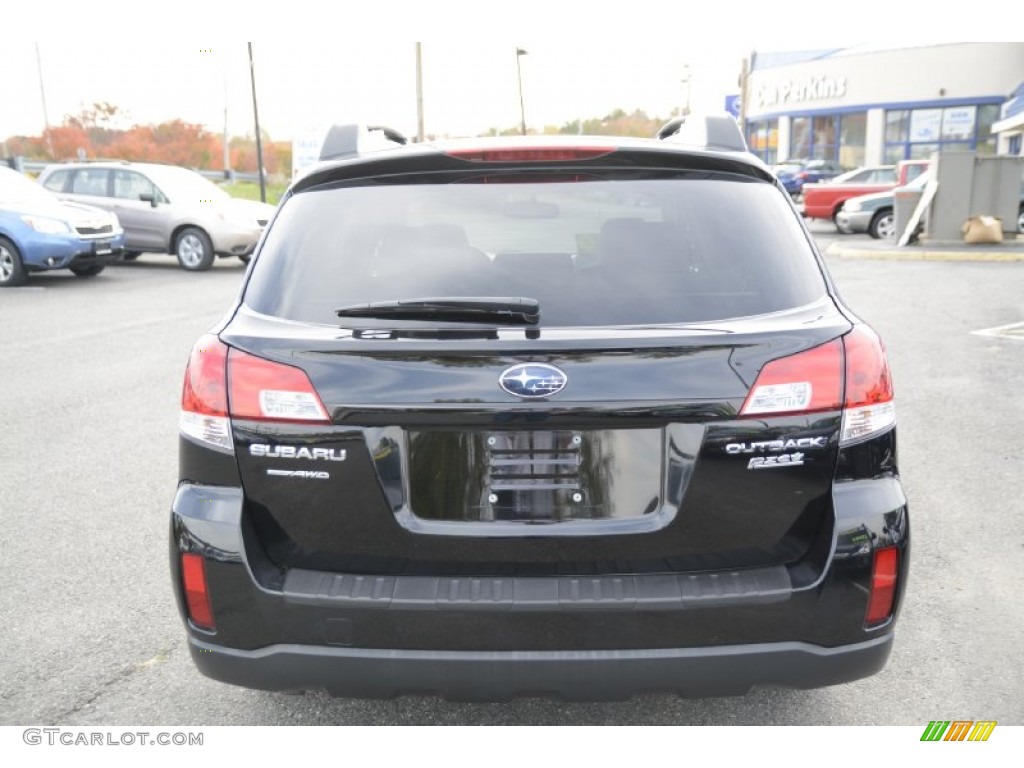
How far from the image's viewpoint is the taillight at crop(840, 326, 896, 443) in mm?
2387

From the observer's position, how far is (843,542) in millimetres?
2352

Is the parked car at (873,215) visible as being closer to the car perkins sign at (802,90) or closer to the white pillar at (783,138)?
the car perkins sign at (802,90)

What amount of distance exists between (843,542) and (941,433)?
4284 millimetres

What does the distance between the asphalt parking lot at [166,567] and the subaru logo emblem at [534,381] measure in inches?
48.9

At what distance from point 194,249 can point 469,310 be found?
16219 millimetres

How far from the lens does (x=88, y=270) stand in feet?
53.4

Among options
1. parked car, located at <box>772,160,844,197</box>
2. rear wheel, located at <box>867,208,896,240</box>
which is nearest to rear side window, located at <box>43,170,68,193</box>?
rear wheel, located at <box>867,208,896,240</box>


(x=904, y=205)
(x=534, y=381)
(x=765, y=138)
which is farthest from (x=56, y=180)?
(x=765, y=138)

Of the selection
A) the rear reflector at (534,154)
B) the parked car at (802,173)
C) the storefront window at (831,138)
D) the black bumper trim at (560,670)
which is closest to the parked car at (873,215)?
the parked car at (802,173)

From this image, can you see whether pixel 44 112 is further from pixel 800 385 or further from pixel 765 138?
pixel 800 385

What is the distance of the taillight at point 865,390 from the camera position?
239 cm

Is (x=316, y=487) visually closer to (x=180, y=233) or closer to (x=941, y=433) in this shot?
(x=941, y=433)

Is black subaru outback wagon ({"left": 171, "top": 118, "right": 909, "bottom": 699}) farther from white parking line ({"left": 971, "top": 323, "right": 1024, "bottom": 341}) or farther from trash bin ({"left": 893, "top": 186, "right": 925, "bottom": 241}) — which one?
trash bin ({"left": 893, "top": 186, "right": 925, "bottom": 241})

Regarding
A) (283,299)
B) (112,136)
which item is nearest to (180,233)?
(283,299)
